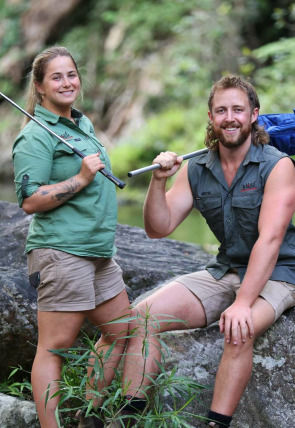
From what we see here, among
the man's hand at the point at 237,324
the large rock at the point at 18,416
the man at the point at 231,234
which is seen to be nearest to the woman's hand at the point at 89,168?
the man at the point at 231,234

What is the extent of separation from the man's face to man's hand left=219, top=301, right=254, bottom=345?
2.59ft

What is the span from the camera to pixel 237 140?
3.03 m

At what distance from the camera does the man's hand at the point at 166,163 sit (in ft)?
9.59

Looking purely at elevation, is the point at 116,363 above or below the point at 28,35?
below

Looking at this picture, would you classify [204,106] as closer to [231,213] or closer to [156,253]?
[156,253]

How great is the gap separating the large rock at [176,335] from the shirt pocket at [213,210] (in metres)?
0.47

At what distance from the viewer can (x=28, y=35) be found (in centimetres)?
1958

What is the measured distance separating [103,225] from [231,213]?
24.9 inches

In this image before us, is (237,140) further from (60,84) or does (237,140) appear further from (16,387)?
(16,387)

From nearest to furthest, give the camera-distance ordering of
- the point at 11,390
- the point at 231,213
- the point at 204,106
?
the point at 231,213, the point at 11,390, the point at 204,106

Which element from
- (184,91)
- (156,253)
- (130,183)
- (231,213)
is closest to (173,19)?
(184,91)

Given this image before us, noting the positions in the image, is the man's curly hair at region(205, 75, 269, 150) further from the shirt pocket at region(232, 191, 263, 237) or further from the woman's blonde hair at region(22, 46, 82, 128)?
the woman's blonde hair at region(22, 46, 82, 128)

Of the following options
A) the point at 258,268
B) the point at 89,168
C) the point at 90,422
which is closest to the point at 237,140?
the point at 258,268

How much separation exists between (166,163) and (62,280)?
2.28 feet
